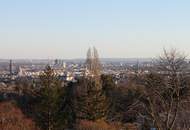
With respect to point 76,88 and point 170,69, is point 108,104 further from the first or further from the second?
point 170,69

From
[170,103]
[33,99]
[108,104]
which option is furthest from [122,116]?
[170,103]

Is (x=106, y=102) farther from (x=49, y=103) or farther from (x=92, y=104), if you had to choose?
(x=49, y=103)

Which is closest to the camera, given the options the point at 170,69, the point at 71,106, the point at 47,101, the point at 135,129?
the point at 170,69

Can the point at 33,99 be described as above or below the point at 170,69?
below

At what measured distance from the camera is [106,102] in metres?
42.8

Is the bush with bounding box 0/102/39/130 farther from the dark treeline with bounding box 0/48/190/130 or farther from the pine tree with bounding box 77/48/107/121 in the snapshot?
the pine tree with bounding box 77/48/107/121

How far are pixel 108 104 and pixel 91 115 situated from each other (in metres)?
2.95

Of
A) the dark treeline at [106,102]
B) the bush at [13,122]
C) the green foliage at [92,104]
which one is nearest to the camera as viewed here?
the dark treeline at [106,102]

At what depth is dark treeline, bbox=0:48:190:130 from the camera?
22.5 m

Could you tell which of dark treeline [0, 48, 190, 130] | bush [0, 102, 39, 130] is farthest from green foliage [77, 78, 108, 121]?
bush [0, 102, 39, 130]

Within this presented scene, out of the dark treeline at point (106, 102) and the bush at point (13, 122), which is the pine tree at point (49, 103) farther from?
the bush at point (13, 122)

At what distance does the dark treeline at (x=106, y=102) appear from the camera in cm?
2250

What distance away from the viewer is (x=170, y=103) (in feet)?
74.2

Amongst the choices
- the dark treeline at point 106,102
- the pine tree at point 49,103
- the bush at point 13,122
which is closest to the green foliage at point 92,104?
the dark treeline at point 106,102
